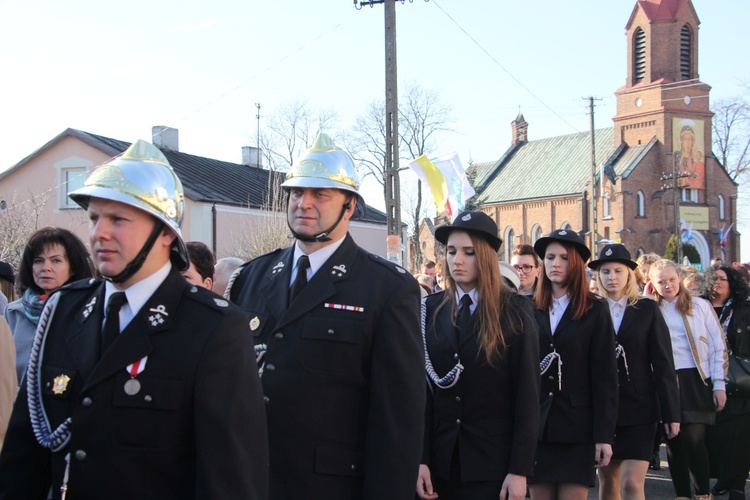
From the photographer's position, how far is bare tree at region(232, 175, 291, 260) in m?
22.6

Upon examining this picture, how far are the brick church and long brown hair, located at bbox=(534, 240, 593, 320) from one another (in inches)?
2306

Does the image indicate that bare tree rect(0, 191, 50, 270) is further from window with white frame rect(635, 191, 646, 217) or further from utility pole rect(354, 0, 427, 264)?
window with white frame rect(635, 191, 646, 217)

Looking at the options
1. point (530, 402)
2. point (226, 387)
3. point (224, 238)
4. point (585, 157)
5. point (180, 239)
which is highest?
point (585, 157)

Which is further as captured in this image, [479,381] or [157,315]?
[479,381]

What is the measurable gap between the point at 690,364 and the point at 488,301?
14.1ft

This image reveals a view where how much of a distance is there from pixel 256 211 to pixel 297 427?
26126 millimetres

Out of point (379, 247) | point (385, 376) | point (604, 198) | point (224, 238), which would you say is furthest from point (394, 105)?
point (604, 198)

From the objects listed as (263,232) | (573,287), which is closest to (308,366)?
(573,287)

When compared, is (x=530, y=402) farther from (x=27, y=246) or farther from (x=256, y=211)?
(x=256, y=211)

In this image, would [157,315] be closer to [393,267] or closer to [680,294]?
[393,267]

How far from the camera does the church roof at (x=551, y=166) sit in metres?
69.4

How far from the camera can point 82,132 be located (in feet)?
94.2

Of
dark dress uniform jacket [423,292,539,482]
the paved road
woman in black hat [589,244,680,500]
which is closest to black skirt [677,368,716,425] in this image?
the paved road

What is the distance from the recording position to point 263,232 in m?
23.8
